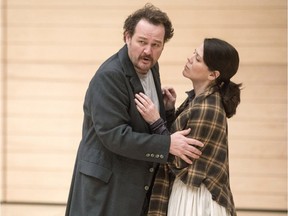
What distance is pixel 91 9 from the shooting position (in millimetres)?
5113

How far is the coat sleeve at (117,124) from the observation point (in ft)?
7.55

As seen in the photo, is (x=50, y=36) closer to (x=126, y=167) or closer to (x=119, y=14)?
(x=119, y=14)

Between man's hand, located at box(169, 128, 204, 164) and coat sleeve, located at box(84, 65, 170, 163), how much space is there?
0.11ft

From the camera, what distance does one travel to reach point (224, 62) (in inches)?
96.2

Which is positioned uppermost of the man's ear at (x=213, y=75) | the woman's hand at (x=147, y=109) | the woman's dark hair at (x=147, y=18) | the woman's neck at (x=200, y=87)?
the woman's dark hair at (x=147, y=18)

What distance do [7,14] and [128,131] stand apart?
340cm

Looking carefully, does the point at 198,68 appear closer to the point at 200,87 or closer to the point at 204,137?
the point at 200,87

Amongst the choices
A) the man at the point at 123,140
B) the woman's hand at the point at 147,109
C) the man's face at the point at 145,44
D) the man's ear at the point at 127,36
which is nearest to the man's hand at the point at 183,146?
the man at the point at 123,140

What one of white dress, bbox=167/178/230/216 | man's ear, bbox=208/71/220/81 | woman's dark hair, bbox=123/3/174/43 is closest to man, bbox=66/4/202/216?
woman's dark hair, bbox=123/3/174/43

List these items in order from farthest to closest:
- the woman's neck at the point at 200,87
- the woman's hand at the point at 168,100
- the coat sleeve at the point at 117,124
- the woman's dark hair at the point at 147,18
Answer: the woman's hand at the point at 168,100, the woman's neck at the point at 200,87, the woman's dark hair at the point at 147,18, the coat sleeve at the point at 117,124

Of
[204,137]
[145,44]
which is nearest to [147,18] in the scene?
[145,44]

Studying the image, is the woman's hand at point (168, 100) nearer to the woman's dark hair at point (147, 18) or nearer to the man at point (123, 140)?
the man at point (123, 140)

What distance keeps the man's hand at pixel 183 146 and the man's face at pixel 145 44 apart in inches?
15.8

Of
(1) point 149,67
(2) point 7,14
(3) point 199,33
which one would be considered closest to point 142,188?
(1) point 149,67
